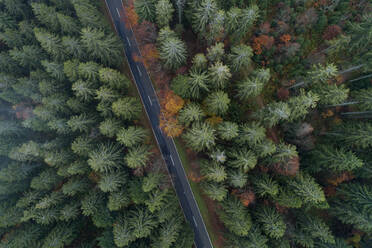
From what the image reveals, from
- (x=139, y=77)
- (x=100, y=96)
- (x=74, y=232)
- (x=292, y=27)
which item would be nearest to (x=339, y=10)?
(x=292, y=27)

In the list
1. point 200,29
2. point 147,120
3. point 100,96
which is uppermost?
point 200,29

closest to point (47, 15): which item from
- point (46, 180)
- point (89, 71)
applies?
point (89, 71)

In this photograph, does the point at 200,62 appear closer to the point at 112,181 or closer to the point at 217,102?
the point at 217,102

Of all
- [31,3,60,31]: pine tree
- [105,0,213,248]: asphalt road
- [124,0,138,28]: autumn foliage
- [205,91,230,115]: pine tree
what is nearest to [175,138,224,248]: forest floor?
[105,0,213,248]: asphalt road

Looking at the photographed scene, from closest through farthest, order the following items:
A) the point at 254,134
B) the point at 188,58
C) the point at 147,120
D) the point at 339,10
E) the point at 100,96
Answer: the point at 254,134, the point at 100,96, the point at 188,58, the point at 339,10, the point at 147,120

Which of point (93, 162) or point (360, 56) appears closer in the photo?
point (93, 162)

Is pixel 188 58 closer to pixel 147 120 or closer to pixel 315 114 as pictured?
pixel 147 120

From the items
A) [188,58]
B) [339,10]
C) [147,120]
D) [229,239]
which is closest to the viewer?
[229,239]

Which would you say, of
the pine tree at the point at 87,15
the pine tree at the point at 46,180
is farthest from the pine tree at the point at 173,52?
the pine tree at the point at 46,180

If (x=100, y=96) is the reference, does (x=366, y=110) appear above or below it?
below

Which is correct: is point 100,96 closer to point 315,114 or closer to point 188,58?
point 188,58
